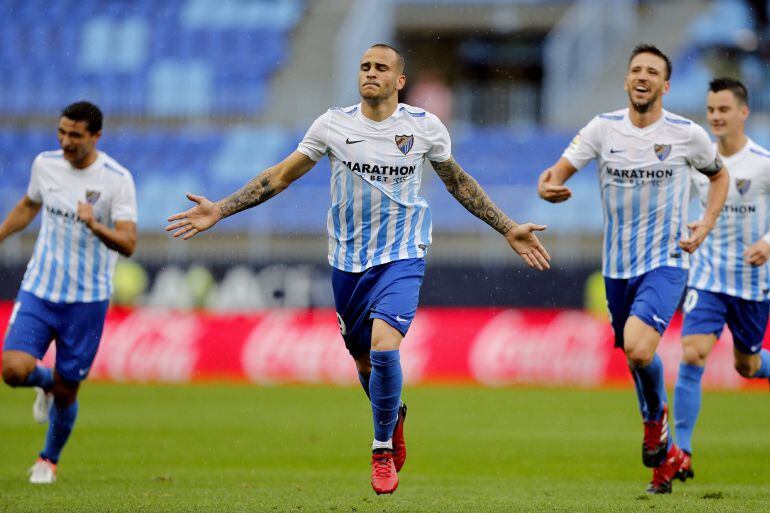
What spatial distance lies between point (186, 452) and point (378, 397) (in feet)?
15.4

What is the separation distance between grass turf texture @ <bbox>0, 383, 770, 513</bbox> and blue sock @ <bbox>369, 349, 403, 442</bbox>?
20.0 inches

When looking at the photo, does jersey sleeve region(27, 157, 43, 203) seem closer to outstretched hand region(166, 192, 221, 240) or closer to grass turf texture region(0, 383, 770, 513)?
grass turf texture region(0, 383, 770, 513)

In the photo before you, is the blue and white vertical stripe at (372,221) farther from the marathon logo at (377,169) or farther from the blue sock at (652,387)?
the blue sock at (652,387)

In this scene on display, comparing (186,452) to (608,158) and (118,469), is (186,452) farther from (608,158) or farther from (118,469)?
(608,158)

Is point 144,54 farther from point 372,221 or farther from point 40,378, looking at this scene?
point 372,221

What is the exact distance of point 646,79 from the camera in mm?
8953

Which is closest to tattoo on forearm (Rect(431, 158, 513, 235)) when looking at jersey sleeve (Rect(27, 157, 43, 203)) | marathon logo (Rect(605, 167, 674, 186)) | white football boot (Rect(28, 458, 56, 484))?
marathon logo (Rect(605, 167, 674, 186))

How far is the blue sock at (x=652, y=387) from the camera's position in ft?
29.4

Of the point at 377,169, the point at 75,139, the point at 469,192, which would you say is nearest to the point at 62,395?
the point at 75,139

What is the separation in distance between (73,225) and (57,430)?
1.57 m

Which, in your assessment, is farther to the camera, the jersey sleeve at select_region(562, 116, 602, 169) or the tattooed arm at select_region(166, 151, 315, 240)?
the jersey sleeve at select_region(562, 116, 602, 169)

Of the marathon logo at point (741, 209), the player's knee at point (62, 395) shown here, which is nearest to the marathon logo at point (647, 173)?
the marathon logo at point (741, 209)

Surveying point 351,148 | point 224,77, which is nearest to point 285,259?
point 224,77

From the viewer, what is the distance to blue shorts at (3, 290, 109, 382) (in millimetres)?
9703
